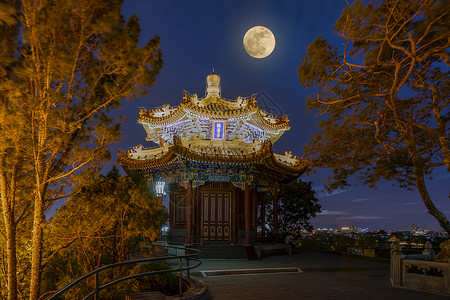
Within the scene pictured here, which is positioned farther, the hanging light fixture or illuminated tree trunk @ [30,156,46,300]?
the hanging light fixture

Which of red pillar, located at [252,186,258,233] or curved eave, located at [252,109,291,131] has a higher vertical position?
curved eave, located at [252,109,291,131]

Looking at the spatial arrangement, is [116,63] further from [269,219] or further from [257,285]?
[269,219]

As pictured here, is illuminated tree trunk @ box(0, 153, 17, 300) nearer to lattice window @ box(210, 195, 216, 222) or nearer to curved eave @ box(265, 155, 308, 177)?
lattice window @ box(210, 195, 216, 222)

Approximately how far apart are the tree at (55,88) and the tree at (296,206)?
1805 centimetres

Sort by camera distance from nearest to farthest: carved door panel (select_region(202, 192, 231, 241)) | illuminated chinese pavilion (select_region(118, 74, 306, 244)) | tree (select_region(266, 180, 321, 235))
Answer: illuminated chinese pavilion (select_region(118, 74, 306, 244)), carved door panel (select_region(202, 192, 231, 241)), tree (select_region(266, 180, 321, 235))

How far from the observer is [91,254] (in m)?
8.23

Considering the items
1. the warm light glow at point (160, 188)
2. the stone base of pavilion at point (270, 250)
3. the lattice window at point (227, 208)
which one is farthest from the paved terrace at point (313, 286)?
the warm light glow at point (160, 188)

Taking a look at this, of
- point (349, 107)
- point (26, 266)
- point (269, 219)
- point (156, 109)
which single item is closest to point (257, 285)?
point (26, 266)

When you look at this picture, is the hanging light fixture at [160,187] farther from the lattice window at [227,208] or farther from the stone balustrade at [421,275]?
the stone balustrade at [421,275]

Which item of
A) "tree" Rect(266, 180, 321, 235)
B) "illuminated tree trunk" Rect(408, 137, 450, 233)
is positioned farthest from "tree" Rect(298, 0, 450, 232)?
"tree" Rect(266, 180, 321, 235)

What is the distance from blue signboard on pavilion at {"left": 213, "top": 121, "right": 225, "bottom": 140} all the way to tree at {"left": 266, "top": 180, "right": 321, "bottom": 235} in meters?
7.91

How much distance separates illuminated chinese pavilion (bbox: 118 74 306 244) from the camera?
16125 mm

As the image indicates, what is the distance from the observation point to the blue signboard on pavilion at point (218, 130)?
17.6 metres

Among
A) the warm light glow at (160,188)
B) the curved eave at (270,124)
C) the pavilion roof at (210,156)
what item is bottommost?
the warm light glow at (160,188)
